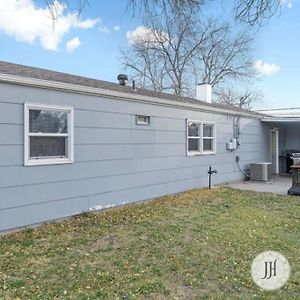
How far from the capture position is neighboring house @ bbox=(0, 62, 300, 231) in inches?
225

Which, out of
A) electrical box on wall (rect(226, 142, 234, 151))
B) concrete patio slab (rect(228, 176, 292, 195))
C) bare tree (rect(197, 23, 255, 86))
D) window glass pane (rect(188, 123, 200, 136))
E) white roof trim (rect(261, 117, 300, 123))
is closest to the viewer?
window glass pane (rect(188, 123, 200, 136))

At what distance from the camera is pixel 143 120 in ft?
27.7

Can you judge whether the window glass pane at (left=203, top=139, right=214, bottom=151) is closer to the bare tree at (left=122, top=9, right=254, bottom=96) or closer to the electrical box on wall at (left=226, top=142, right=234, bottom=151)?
the electrical box on wall at (left=226, top=142, right=234, bottom=151)

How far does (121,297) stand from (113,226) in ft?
9.22

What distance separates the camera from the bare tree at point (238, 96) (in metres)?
27.5

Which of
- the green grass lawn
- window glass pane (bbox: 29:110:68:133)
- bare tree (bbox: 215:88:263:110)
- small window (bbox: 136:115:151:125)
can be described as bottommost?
the green grass lawn

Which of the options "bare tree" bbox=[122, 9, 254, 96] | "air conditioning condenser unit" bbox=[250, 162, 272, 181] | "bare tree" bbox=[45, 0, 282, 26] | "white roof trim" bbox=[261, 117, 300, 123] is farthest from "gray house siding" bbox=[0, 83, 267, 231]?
"bare tree" bbox=[122, 9, 254, 96]

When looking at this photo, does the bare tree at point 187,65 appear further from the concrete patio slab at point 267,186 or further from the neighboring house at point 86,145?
the neighboring house at point 86,145

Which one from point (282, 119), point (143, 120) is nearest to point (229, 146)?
point (282, 119)

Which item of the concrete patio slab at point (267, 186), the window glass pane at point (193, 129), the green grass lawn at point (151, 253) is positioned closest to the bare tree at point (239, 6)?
the green grass lawn at point (151, 253)

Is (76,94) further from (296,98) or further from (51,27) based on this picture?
(296,98)

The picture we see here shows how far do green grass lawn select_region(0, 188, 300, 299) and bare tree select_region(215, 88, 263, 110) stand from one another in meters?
20.7

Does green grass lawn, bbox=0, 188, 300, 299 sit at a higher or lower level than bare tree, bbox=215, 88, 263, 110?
lower

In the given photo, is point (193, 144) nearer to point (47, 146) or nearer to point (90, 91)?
point (90, 91)
